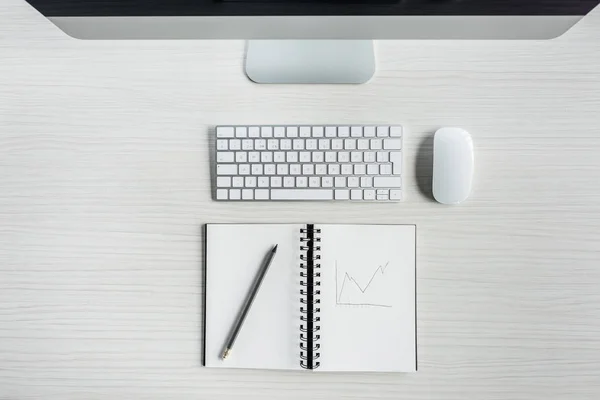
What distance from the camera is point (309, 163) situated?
789mm

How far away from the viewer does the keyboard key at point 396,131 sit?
78 cm

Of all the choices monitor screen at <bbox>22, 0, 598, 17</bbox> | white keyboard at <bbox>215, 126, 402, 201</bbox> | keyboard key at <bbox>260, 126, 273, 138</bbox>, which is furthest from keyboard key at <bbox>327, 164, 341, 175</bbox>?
monitor screen at <bbox>22, 0, 598, 17</bbox>

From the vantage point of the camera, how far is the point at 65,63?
0.81 metres

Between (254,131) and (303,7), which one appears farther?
(254,131)

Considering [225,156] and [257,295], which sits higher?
[225,156]

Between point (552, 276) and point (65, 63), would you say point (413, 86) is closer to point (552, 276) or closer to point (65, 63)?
point (552, 276)

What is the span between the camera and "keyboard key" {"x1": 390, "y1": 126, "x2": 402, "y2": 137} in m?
0.78

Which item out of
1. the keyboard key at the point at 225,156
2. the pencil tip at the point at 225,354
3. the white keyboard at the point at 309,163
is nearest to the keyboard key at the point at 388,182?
the white keyboard at the point at 309,163

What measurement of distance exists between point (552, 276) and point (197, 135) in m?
0.58

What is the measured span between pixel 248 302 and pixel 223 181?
187 millimetres

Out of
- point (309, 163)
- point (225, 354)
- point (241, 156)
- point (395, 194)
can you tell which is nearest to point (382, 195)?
point (395, 194)

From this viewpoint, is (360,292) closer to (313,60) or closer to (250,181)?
(250,181)

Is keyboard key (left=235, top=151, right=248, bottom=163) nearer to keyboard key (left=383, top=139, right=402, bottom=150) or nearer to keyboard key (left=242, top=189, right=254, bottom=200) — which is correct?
keyboard key (left=242, top=189, right=254, bottom=200)

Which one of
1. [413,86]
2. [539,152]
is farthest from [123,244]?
[539,152]
